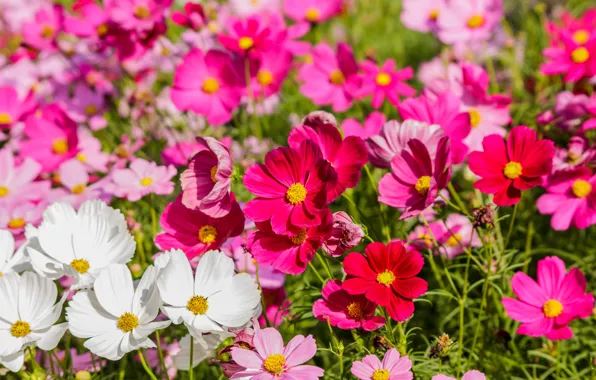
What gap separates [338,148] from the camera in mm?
1166

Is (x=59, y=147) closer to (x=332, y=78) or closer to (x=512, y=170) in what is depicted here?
(x=332, y=78)

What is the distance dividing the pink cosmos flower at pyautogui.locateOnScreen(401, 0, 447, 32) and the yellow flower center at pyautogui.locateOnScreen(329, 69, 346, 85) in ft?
1.15

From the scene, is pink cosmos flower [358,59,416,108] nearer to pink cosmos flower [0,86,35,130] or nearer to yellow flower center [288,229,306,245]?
yellow flower center [288,229,306,245]

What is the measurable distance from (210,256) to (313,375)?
251 millimetres

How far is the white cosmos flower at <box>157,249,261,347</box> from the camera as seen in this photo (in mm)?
1049

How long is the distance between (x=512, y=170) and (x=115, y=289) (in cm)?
71

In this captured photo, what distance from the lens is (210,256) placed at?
108 centimetres

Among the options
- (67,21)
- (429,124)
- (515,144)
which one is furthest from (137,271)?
(67,21)

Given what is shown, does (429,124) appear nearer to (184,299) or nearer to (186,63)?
(184,299)

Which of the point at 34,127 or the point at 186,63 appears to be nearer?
the point at 186,63

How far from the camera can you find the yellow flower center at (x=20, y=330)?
1.10 m

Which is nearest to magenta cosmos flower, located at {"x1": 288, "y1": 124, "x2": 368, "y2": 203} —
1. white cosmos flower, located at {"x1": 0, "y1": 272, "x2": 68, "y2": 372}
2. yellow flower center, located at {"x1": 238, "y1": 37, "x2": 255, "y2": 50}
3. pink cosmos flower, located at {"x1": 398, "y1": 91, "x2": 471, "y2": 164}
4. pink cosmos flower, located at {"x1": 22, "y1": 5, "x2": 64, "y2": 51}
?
pink cosmos flower, located at {"x1": 398, "y1": 91, "x2": 471, "y2": 164}

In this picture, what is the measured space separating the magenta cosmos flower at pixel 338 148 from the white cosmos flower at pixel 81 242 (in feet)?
1.15

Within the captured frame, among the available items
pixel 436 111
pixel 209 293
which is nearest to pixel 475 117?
Result: pixel 436 111
